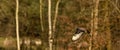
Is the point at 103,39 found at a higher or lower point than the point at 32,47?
higher

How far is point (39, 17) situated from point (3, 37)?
9.24 ft

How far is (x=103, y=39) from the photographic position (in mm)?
11609

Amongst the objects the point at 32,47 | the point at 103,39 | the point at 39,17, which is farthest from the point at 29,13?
the point at 103,39

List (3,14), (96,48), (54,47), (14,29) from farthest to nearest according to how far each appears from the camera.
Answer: (14,29) < (3,14) < (54,47) < (96,48)

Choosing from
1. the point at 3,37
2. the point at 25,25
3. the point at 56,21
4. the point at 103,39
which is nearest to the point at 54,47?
the point at 56,21

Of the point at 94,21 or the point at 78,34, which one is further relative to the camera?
the point at 94,21

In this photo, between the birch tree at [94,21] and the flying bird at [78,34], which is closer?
the flying bird at [78,34]

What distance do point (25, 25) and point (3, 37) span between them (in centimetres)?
213

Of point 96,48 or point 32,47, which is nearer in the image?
point 96,48

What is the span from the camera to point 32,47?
22.3m

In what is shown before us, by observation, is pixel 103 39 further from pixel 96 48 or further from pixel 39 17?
pixel 39 17

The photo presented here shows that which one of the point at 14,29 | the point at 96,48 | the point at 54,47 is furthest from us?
the point at 14,29

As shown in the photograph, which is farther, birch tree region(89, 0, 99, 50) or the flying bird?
birch tree region(89, 0, 99, 50)

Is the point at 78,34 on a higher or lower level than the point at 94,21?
lower
